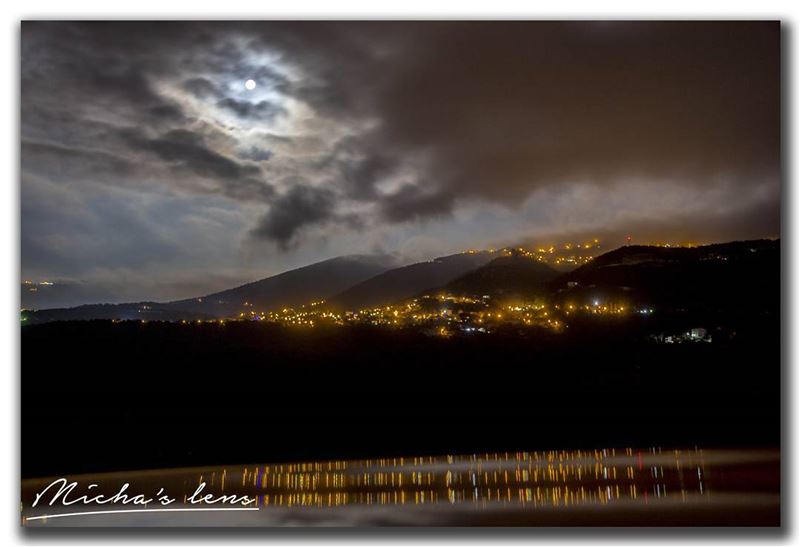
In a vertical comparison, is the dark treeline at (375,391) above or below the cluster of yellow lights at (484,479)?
above

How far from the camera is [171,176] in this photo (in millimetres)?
Result: 4844

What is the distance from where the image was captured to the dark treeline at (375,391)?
506 centimetres

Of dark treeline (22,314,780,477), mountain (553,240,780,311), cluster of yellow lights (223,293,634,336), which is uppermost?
mountain (553,240,780,311)

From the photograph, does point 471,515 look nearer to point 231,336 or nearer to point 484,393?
point 484,393

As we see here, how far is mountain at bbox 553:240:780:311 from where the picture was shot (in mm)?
4758

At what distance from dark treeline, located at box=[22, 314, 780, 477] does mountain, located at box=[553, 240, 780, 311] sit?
0.26 m

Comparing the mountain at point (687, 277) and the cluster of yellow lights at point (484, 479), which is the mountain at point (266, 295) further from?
the mountain at point (687, 277)

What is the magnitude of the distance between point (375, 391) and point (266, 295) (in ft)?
4.66

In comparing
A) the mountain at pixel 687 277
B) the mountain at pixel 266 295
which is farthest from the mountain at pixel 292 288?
the mountain at pixel 687 277

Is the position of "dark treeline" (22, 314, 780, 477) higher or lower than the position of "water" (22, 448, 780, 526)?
higher

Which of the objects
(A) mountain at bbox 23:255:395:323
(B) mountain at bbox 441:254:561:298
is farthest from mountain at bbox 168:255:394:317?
(B) mountain at bbox 441:254:561:298

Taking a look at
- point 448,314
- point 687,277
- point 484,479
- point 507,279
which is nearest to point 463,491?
point 484,479

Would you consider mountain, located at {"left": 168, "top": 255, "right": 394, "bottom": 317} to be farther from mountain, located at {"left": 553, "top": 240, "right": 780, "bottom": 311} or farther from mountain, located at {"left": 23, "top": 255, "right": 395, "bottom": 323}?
mountain, located at {"left": 553, "top": 240, "right": 780, "bottom": 311}

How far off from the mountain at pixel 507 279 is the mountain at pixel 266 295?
1046 mm
